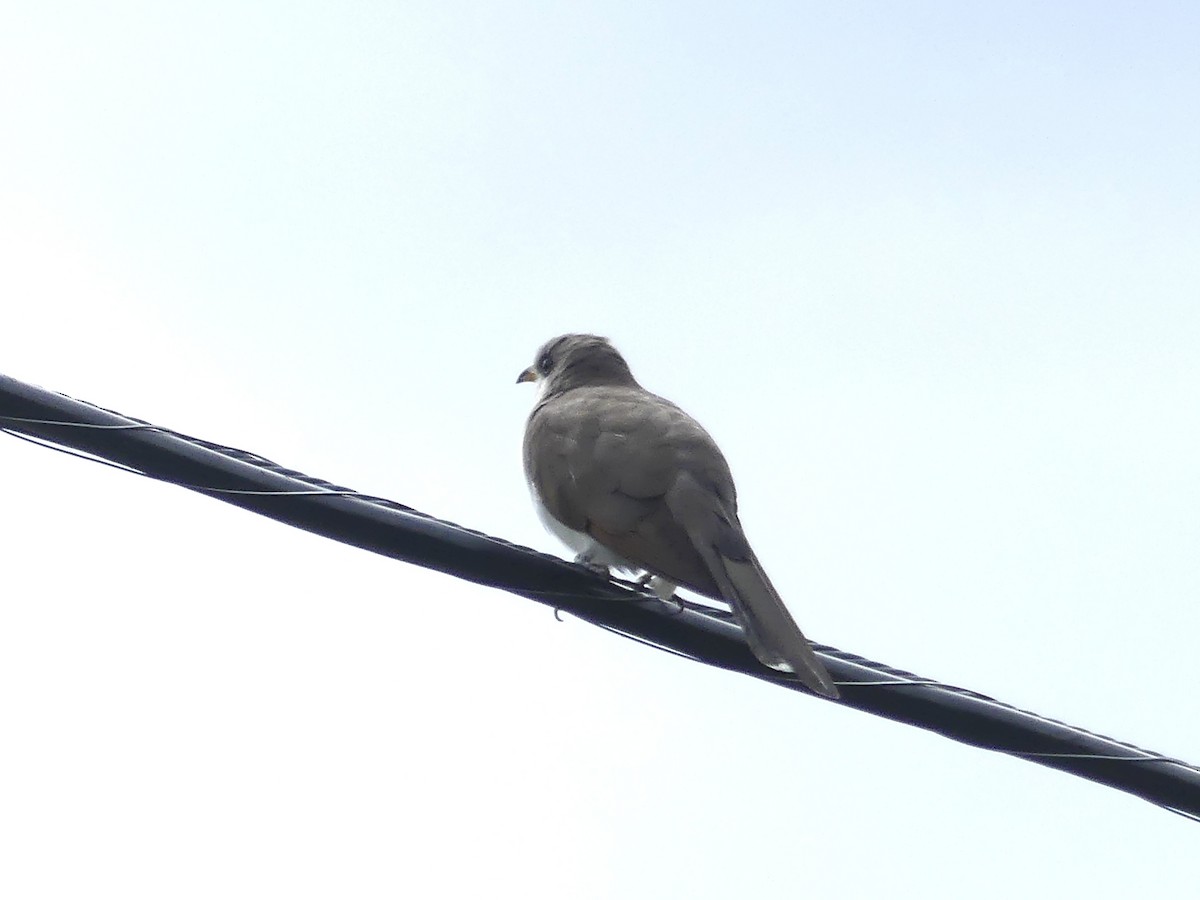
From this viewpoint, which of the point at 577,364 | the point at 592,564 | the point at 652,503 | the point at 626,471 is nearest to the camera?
the point at 652,503

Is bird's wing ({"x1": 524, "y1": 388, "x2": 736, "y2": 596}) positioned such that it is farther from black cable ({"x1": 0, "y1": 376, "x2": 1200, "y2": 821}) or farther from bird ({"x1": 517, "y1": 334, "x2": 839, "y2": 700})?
black cable ({"x1": 0, "y1": 376, "x2": 1200, "y2": 821})

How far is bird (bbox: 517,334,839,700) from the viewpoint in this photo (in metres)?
5.00

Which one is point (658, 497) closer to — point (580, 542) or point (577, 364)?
point (580, 542)

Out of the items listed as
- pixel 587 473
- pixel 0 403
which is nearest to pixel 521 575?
pixel 0 403

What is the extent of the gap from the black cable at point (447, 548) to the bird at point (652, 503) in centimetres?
36

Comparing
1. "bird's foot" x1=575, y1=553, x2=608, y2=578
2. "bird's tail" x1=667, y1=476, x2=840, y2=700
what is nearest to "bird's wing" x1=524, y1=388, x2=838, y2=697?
"bird's tail" x1=667, y1=476, x2=840, y2=700

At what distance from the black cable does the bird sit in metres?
0.36

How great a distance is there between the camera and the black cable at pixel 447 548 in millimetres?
3924

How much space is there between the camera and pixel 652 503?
573 centimetres

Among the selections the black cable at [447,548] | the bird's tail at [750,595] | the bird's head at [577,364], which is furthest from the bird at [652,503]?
the bird's head at [577,364]

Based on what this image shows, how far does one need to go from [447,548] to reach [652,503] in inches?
66.1

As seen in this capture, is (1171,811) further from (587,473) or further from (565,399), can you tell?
(565,399)

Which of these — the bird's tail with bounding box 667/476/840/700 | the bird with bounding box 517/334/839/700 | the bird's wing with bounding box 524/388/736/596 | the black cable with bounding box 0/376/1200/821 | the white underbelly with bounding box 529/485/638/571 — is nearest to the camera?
the black cable with bounding box 0/376/1200/821

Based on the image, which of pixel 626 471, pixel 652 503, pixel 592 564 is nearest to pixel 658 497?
pixel 652 503
